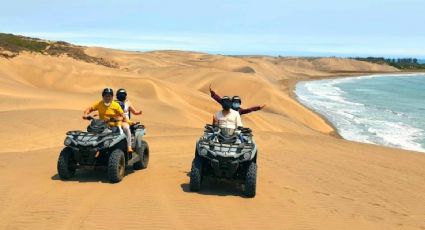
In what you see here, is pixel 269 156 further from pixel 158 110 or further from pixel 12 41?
pixel 12 41

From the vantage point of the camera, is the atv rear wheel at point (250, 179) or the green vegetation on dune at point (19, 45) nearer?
the atv rear wheel at point (250, 179)

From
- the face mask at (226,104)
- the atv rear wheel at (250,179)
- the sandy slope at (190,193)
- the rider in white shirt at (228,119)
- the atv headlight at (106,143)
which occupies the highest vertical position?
the face mask at (226,104)

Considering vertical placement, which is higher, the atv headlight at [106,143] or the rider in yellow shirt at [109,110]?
the rider in yellow shirt at [109,110]

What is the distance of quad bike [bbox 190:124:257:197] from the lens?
8914 mm

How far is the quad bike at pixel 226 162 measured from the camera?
8.91 metres

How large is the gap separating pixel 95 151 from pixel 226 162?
236 cm

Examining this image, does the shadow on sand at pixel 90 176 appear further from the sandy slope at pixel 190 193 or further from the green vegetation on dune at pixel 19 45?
the green vegetation on dune at pixel 19 45

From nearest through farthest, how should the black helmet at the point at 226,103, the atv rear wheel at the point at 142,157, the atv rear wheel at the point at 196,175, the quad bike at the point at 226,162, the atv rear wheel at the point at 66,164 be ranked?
the quad bike at the point at 226,162 → the atv rear wheel at the point at 196,175 → the atv rear wheel at the point at 66,164 → the black helmet at the point at 226,103 → the atv rear wheel at the point at 142,157

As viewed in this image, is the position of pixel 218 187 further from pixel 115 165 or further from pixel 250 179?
pixel 115 165

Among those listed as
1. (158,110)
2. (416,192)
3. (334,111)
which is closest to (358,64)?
(334,111)

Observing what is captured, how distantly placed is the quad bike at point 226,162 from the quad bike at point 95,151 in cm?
145

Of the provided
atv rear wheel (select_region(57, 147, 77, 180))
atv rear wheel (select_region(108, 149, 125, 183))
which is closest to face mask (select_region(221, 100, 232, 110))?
atv rear wheel (select_region(108, 149, 125, 183))

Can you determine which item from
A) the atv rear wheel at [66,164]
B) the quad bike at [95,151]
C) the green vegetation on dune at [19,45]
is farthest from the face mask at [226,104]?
the green vegetation on dune at [19,45]

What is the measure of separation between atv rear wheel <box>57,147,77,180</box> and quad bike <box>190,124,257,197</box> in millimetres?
2270
